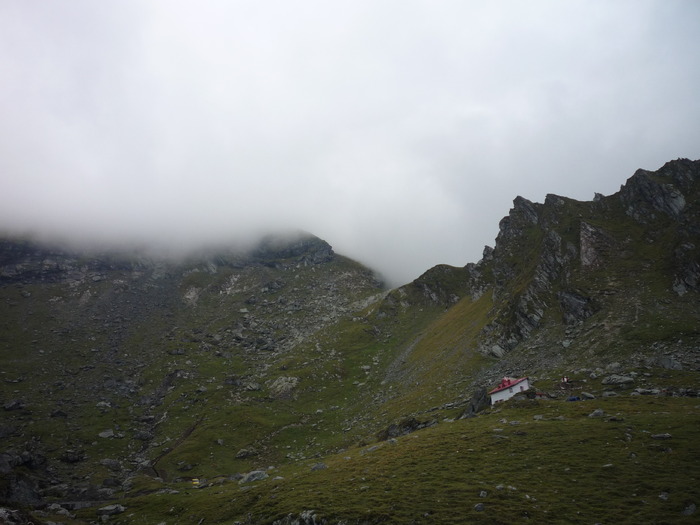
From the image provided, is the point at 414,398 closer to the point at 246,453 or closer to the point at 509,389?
the point at 509,389

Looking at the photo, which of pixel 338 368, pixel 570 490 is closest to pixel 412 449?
pixel 570 490

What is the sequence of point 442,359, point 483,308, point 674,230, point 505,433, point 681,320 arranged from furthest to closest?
point 483,308 < point 442,359 < point 674,230 < point 681,320 < point 505,433

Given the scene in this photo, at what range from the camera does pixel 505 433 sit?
1737 inches

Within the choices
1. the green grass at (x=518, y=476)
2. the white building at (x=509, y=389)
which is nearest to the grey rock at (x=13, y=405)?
the green grass at (x=518, y=476)

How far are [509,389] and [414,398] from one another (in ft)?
110

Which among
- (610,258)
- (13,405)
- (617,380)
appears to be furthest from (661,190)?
(13,405)

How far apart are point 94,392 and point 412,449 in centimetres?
13458

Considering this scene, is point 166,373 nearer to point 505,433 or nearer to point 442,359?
point 442,359

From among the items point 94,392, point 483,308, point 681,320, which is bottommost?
point 681,320

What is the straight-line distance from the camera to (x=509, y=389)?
61.3 metres

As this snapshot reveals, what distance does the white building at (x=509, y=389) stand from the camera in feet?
198

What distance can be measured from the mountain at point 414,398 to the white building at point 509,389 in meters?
1.97

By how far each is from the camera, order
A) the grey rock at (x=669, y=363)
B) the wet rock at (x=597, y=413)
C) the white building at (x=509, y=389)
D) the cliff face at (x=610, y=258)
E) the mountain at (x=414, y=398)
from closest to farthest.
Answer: the mountain at (x=414, y=398), the wet rock at (x=597, y=413), the grey rock at (x=669, y=363), the white building at (x=509, y=389), the cliff face at (x=610, y=258)

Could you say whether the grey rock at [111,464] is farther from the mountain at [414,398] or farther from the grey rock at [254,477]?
the grey rock at [254,477]
